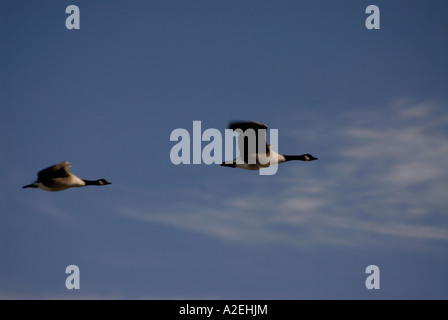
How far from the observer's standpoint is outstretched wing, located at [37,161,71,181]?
20.7m

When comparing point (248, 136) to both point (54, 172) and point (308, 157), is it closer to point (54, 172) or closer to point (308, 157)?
point (308, 157)

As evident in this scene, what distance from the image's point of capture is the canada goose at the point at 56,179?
21.0 metres

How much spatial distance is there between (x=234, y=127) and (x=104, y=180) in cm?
780

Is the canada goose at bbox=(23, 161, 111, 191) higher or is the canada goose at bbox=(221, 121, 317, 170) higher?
the canada goose at bbox=(221, 121, 317, 170)

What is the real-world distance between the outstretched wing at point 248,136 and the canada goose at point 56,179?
209 inches

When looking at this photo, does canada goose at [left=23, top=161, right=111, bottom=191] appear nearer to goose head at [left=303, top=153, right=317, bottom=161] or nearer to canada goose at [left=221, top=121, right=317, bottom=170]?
canada goose at [left=221, top=121, right=317, bottom=170]

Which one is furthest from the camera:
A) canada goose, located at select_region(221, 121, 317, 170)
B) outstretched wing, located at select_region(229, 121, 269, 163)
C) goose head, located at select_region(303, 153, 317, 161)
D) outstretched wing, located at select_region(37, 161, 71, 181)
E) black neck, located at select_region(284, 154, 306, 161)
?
goose head, located at select_region(303, 153, 317, 161)

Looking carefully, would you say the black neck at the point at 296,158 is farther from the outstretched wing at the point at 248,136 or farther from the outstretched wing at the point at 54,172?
the outstretched wing at the point at 54,172

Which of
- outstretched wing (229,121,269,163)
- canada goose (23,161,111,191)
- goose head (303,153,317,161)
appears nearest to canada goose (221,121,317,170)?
outstretched wing (229,121,269,163)

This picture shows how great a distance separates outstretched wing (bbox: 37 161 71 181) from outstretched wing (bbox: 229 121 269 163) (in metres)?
5.39

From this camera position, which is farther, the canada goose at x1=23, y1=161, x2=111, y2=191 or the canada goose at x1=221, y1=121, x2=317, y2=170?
the canada goose at x1=23, y1=161, x2=111, y2=191

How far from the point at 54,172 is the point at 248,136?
20.6 feet

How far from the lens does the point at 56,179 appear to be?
21797 mm
